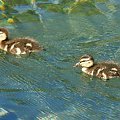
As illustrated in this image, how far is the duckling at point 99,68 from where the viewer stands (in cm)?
862

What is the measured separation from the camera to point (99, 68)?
873cm

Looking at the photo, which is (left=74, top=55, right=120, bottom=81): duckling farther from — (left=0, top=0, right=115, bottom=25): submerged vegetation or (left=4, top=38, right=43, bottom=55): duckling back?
(left=0, top=0, right=115, bottom=25): submerged vegetation

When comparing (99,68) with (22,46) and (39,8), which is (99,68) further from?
(39,8)

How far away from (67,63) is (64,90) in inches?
41.2

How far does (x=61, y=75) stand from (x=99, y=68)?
0.64m

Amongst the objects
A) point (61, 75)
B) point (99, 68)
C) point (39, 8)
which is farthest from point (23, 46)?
point (39, 8)

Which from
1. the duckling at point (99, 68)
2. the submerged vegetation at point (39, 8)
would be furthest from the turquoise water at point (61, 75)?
the submerged vegetation at point (39, 8)

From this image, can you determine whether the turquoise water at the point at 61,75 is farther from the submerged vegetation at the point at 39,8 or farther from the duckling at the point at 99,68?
the submerged vegetation at the point at 39,8

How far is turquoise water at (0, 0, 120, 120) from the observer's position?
7.37 m

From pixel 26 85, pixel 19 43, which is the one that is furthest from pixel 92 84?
pixel 19 43

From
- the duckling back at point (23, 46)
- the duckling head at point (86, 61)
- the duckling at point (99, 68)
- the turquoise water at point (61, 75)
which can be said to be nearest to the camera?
the turquoise water at point (61, 75)

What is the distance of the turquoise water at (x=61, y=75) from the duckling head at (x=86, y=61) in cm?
12

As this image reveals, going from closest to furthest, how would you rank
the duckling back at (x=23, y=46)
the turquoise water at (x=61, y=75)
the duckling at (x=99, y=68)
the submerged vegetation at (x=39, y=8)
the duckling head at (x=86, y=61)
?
the turquoise water at (x=61, y=75), the duckling at (x=99, y=68), the duckling head at (x=86, y=61), the duckling back at (x=23, y=46), the submerged vegetation at (x=39, y=8)

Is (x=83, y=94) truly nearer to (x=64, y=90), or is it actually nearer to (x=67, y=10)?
(x=64, y=90)
